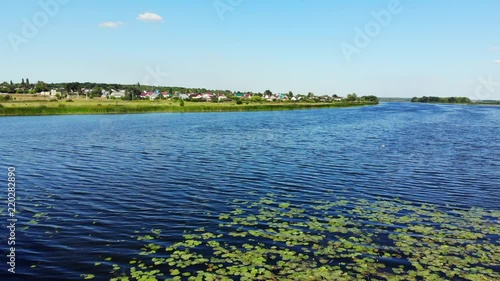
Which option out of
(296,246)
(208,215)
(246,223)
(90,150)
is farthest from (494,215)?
(90,150)

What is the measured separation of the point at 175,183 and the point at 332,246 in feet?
42.8

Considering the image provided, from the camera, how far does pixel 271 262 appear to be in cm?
1281

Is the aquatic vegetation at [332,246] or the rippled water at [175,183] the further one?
the rippled water at [175,183]

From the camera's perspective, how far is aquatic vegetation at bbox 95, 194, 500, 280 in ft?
39.7

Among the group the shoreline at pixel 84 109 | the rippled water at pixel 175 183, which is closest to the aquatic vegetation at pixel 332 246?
the rippled water at pixel 175 183

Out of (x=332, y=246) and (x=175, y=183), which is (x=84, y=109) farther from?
(x=332, y=246)

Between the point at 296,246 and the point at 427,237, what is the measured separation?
5722 mm

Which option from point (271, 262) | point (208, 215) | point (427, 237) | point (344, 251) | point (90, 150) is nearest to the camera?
point (271, 262)

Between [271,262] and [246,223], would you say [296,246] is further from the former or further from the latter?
[246,223]

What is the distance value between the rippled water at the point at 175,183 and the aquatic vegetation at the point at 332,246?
794 millimetres

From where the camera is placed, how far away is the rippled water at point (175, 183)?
14.6 meters

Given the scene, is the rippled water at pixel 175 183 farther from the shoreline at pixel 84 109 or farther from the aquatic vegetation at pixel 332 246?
the shoreline at pixel 84 109

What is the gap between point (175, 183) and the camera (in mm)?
24453

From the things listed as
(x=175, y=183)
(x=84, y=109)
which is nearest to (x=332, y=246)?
(x=175, y=183)
